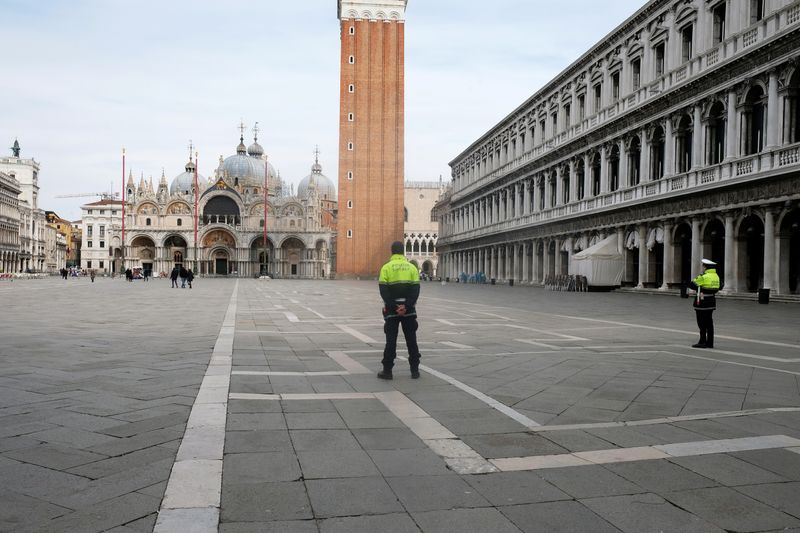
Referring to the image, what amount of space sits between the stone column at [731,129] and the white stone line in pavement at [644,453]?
71.9ft

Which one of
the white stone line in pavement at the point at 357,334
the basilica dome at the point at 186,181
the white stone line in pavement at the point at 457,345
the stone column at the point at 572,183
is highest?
the basilica dome at the point at 186,181

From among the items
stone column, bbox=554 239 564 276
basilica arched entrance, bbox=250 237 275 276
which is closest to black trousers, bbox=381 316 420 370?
stone column, bbox=554 239 564 276

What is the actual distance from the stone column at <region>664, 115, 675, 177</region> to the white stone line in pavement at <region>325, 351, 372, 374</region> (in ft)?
76.0

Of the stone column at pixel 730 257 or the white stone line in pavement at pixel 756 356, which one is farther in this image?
the stone column at pixel 730 257

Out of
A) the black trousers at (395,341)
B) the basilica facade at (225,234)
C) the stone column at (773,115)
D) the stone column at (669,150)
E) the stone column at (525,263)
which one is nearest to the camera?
the black trousers at (395,341)

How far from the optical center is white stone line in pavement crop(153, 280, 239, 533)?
10.0 ft

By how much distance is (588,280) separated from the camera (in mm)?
31922

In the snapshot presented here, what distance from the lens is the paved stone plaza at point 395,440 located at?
322 cm

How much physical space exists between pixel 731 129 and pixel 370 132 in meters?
47.8

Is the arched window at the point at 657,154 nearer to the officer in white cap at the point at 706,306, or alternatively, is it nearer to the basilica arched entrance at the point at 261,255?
the officer in white cap at the point at 706,306

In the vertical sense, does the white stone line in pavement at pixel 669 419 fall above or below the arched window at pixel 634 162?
below

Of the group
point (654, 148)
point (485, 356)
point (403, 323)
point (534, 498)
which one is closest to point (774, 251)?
point (654, 148)

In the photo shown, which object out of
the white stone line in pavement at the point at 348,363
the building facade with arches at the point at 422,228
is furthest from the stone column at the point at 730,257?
the building facade with arches at the point at 422,228

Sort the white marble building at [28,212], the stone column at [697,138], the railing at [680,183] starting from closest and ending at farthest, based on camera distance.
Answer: the railing at [680,183], the stone column at [697,138], the white marble building at [28,212]
